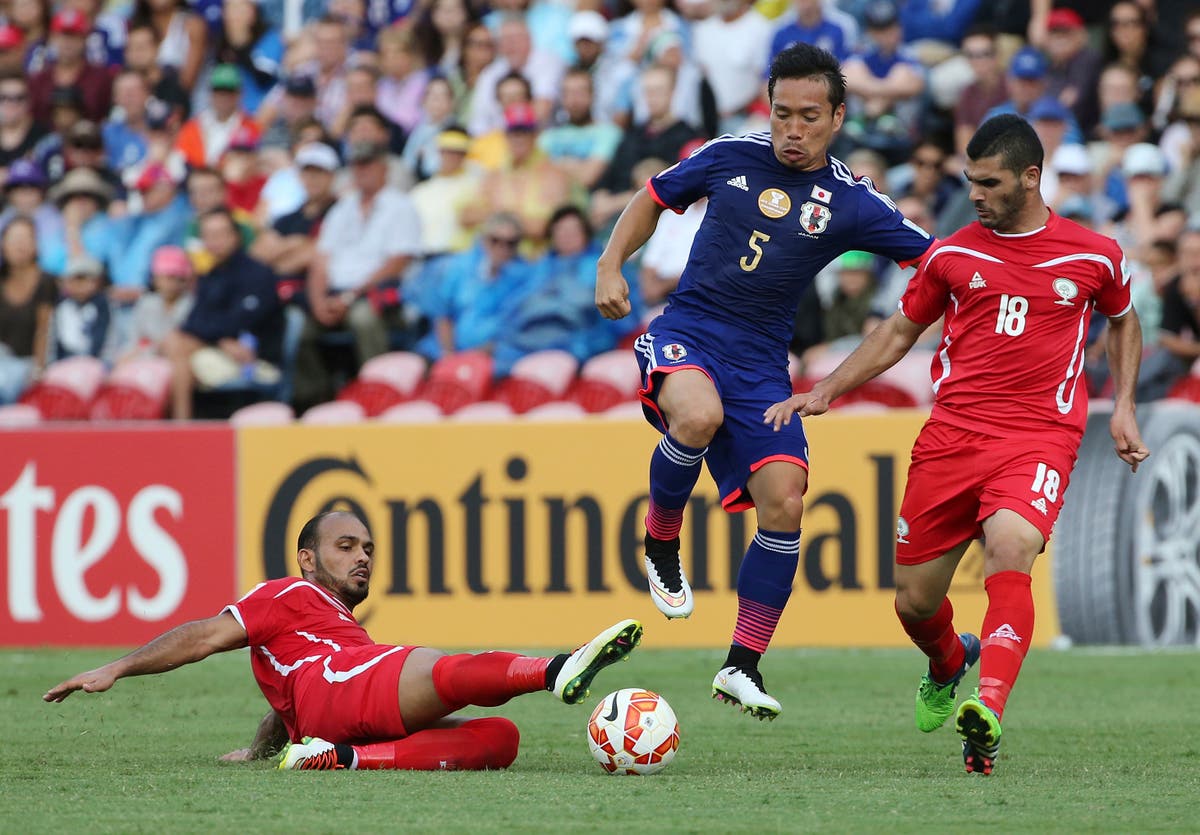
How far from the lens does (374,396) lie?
1380 cm

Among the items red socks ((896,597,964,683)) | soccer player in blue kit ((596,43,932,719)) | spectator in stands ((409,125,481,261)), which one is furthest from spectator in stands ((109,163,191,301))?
red socks ((896,597,964,683))

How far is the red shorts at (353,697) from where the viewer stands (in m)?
6.63

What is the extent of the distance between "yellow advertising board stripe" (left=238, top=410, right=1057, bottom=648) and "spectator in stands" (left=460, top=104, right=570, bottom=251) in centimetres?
244

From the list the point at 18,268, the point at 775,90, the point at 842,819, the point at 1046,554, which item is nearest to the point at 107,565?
the point at 18,268


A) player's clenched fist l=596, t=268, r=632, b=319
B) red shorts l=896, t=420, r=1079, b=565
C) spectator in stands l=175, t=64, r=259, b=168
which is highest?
spectator in stands l=175, t=64, r=259, b=168

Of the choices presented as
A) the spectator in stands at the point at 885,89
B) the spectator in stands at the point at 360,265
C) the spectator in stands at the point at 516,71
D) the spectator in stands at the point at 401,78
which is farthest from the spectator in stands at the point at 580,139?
the spectator in stands at the point at 885,89

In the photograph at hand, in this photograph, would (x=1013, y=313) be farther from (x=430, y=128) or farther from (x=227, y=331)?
(x=430, y=128)

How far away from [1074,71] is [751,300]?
7.56 metres

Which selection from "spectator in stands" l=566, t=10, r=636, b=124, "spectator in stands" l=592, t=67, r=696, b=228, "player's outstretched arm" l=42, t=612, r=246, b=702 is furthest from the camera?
"spectator in stands" l=566, t=10, r=636, b=124

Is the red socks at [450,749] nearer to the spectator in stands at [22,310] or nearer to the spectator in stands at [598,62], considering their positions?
the spectator in stands at [22,310]

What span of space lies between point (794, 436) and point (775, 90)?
4.39 feet

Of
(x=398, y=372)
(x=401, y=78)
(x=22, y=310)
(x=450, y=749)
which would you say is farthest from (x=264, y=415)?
(x=450, y=749)

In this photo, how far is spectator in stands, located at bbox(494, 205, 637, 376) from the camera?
13.7 m

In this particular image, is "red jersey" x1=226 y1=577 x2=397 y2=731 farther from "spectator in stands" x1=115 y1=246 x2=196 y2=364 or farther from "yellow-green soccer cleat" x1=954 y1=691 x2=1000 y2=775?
"spectator in stands" x1=115 y1=246 x2=196 y2=364
